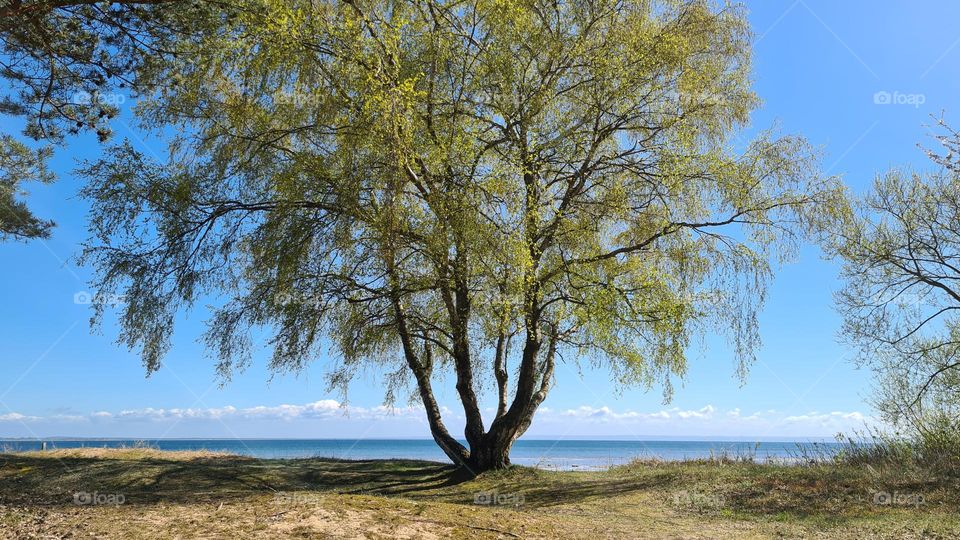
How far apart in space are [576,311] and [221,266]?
7521 mm

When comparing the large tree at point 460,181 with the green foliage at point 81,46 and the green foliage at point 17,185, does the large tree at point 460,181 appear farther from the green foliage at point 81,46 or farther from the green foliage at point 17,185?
the green foliage at point 17,185

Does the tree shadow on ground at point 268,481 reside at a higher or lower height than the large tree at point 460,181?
lower

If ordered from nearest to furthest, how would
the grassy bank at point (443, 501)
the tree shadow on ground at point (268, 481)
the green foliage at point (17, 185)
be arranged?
the grassy bank at point (443, 501), the tree shadow on ground at point (268, 481), the green foliage at point (17, 185)

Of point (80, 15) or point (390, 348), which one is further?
point (390, 348)

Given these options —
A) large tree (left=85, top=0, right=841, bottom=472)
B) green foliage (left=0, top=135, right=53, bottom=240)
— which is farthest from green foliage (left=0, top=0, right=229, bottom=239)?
green foliage (left=0, top=135, right=53, bottom=240)

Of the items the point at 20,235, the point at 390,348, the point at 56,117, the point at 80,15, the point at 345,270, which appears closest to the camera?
the point at 80,15

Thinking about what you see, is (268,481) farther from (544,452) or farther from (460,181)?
(544,452)

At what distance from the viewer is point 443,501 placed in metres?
12.3

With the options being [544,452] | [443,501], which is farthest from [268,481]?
[544,452]

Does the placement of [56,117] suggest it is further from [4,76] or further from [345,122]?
[345,122]

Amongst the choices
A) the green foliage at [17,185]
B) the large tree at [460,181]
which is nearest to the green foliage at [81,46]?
the large tree at [460,181]

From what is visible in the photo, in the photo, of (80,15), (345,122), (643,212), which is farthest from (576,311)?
(80,15)

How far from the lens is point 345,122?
12266 mm

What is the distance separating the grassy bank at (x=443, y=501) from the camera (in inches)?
310
